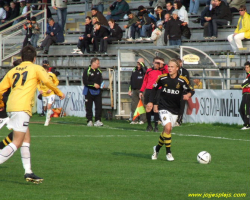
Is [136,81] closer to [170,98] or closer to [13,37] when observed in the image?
[170,98]

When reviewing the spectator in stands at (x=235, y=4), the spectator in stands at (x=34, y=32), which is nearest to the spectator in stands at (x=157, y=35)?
the spectator in stands at (x=235, y=4)

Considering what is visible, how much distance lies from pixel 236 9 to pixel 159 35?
11.7 ft

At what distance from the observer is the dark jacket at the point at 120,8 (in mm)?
30188

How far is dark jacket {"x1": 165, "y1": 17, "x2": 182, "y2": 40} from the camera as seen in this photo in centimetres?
2423

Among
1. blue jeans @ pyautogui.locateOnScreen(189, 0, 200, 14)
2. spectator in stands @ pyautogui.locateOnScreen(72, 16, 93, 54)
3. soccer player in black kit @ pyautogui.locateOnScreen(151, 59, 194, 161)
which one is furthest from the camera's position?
spectator in stands @ pyautogui.locateOnScreen(72, 16, 93, 54)

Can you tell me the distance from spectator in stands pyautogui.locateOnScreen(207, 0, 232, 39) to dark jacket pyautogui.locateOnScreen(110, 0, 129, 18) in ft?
23.2

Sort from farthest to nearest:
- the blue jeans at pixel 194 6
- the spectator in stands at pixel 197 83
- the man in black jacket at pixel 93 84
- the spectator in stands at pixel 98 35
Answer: the spectator in stands at pixel 98 35, the blue jeans at pixel 194 6, the spectator in stands at pixel 197 83, the man in black jacket at pixel 93 84

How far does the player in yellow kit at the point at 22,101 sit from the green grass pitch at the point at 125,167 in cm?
48

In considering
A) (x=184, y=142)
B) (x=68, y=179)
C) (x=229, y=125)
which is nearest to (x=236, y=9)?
(x=229, y=125)

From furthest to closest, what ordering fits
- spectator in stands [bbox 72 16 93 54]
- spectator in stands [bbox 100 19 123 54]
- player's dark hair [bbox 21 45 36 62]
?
spectator in stands [bbox 72 16 93 54] < spectator in stands [bbox 100 19 123 54] < player's dark hair [bbox 21 45 36 62]

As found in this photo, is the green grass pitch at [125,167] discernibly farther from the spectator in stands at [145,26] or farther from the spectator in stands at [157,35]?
the spectator in stands at [145,26]

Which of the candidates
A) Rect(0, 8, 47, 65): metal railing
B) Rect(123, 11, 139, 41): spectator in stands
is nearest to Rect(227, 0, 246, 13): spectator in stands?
Rect(123, 11, 139, 41): spectator in stands

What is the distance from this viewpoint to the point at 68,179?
9195 millimetres

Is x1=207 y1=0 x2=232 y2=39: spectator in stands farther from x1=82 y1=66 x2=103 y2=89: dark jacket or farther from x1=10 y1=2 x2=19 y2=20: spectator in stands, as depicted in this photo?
x1=10 y1=2 x2=19 y2=20: spectator in stands
